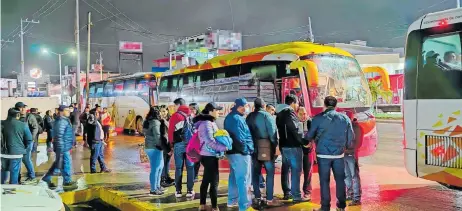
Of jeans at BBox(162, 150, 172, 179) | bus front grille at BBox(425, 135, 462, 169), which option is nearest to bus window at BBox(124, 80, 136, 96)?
jeans at BBox(162, 150, 172, 179)

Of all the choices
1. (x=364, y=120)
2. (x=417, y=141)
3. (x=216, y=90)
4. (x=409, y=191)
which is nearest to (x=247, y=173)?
(x=417, y=141)

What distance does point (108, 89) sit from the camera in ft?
88.4

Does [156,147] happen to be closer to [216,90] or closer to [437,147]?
[437,147]

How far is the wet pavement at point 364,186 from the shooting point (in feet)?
23.3

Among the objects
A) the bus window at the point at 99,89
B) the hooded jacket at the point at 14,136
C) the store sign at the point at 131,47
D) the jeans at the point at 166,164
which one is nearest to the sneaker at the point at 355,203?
the jeans at the point at 166,164

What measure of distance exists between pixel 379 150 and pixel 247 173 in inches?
377

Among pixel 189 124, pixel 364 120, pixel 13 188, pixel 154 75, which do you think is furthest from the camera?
pixel 154 75

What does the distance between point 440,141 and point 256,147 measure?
114 inches

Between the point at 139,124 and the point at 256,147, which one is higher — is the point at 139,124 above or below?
below

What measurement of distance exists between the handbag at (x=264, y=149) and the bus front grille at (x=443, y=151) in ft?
8.50

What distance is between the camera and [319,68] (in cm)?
1145

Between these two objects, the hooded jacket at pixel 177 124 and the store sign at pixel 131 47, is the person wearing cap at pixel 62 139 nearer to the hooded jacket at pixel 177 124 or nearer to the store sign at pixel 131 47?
the hooded jacket at pixel 177 124

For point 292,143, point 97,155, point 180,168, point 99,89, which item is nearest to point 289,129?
point 292,143

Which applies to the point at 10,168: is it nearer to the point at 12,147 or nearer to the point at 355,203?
the point at 12,147
